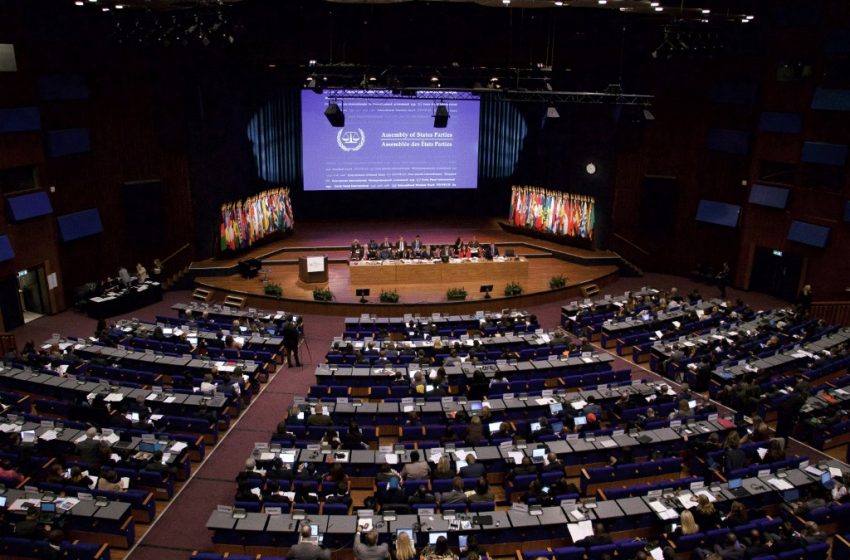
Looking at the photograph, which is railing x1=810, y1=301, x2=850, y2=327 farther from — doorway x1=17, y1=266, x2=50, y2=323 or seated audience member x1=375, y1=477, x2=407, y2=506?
doorway x1=17, y1=266, x2=50, y2=323

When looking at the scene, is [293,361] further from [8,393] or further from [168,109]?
[168,109]

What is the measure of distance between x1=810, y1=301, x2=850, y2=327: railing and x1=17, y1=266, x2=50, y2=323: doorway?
25462 millimetres

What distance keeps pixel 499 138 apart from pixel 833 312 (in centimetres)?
1637

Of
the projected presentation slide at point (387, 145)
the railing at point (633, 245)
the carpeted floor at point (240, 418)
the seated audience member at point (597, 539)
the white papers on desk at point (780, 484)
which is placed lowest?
the carpeted floor at point (240, 418)

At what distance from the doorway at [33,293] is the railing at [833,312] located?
83.5 ft

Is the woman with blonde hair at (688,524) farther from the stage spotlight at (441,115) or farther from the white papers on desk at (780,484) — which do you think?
the stage spotlight at (441,115)

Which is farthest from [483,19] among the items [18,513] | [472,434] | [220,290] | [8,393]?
[18,513]

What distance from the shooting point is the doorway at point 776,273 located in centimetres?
2442

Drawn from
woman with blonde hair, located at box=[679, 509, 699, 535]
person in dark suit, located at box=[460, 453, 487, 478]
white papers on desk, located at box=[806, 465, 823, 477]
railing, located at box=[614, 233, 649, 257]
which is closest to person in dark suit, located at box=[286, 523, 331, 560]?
person in dark suit, located at box=[460, 453, 487, 478]

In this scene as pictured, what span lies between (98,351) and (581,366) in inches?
483

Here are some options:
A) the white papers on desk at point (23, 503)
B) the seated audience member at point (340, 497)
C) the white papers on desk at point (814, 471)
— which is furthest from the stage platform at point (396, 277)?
the white papers on desk at point (23, 503)

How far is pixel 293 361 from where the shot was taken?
739 inches

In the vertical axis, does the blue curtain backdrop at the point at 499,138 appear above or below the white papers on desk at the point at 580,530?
above

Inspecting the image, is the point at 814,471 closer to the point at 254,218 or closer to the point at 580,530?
the point at 580,530
